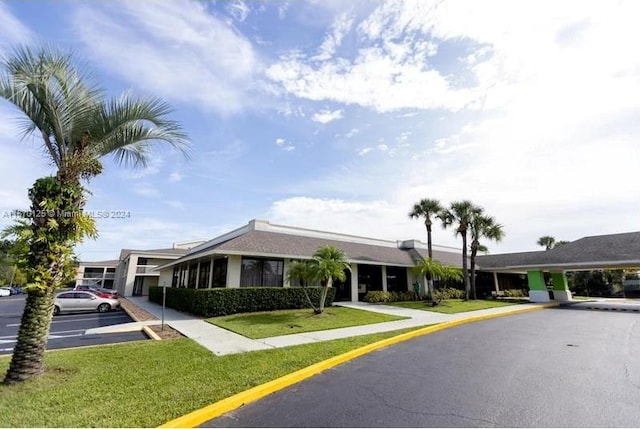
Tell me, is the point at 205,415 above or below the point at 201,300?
below


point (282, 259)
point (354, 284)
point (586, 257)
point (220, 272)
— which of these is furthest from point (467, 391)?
point (586, 257)

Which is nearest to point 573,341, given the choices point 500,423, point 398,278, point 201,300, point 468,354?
point 468,354

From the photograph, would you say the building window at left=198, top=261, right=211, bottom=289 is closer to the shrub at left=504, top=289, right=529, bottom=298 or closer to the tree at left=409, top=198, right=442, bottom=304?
the tree at left=409, top=198, right=442, bottom=304

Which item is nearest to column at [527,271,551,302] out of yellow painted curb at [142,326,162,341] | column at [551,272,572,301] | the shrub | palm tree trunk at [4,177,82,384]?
column at [551,272,572,301]

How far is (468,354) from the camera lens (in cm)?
808

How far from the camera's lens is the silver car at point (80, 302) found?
1912 centimetres

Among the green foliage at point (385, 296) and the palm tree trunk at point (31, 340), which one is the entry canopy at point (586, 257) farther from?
the palm tree trunk at point (31, 340)

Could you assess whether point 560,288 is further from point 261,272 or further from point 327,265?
point 261,272

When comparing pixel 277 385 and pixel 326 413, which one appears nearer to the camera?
Answer: pixel 326 413

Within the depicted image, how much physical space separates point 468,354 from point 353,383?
3.87m

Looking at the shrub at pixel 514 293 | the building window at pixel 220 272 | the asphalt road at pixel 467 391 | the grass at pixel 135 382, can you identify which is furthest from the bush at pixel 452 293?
the grass at pixel 135 382

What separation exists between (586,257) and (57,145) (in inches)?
1248

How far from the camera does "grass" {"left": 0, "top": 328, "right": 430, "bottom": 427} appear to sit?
4324 millimetres

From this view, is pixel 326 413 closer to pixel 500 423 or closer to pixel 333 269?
pixel 500 423
